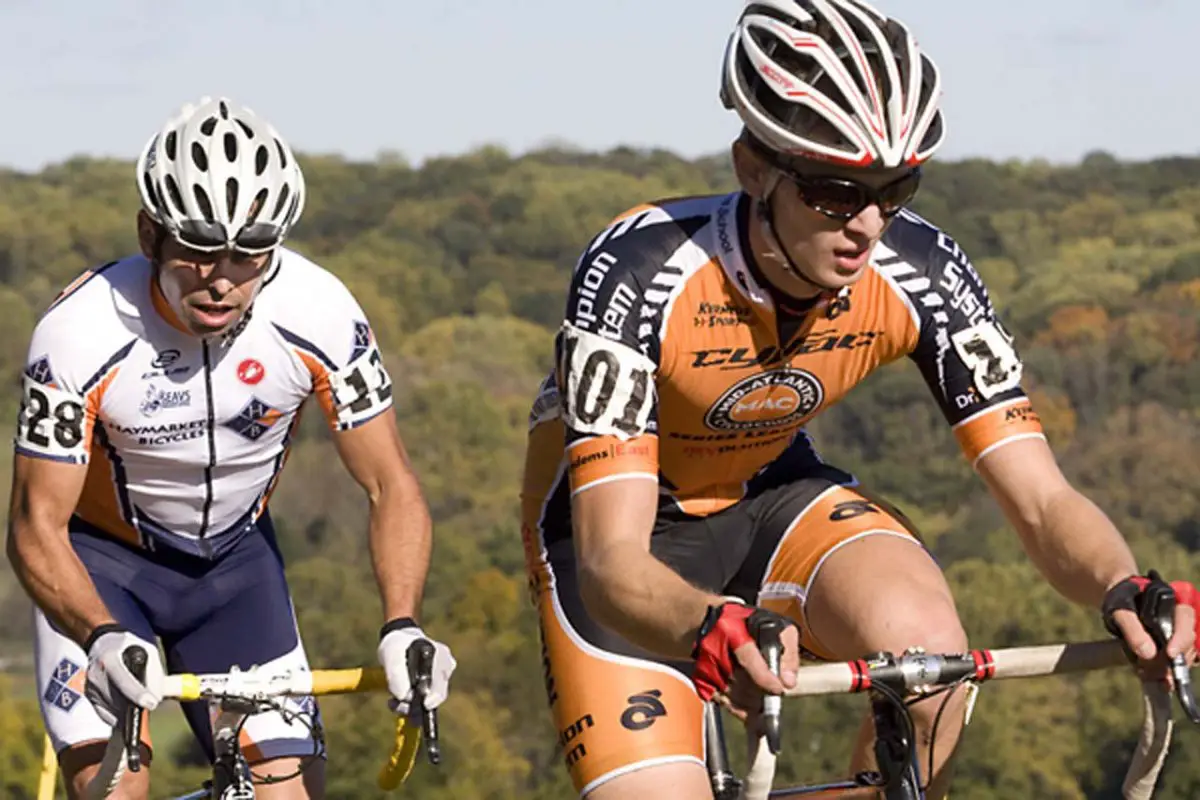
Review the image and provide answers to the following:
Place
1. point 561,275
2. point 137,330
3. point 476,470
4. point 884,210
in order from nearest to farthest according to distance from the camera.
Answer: point 884,210 → point 137,330 → point 476,470 → point 561,275

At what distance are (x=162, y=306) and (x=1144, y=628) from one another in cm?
369

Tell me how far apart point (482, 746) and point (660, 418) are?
128 feet

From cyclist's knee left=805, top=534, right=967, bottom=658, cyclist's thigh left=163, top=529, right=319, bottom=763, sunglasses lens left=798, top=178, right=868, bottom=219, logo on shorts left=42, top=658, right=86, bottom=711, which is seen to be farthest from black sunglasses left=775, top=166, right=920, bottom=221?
logo on shorts left=42, top=658, right=86, bottom=711

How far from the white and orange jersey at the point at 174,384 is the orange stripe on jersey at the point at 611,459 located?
1578 millimetres

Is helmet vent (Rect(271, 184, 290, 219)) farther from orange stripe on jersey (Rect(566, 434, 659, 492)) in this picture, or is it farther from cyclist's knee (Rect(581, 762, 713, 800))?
cyclist's knee (Rect(581, 762, 713, 800))

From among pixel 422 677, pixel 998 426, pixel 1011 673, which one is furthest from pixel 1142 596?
pixel 422 677

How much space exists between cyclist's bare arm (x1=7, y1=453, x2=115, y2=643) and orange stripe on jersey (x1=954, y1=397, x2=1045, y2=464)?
2.93m

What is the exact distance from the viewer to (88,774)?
746 centimetres

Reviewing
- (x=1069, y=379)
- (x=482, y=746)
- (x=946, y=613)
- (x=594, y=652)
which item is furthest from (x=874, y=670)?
(x=1069, y=379)

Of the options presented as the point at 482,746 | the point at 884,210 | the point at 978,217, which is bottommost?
the point at 482,746

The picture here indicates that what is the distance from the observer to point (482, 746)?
4500cm

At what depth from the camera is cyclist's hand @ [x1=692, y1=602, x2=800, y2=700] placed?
511cm

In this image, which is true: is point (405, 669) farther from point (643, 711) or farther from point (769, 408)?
point (769, 408)

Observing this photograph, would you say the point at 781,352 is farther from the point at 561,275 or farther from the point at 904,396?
the point at 561,275
